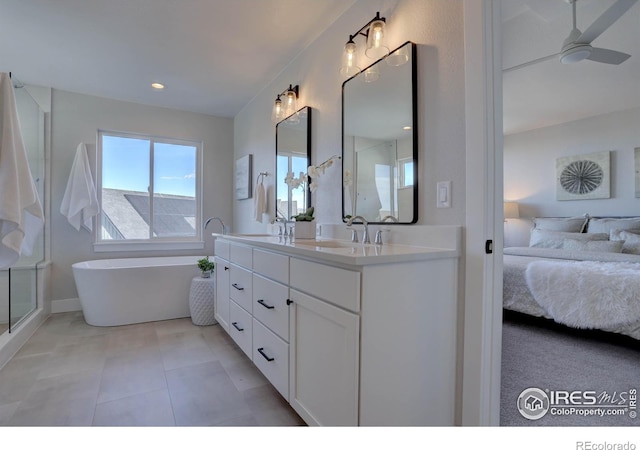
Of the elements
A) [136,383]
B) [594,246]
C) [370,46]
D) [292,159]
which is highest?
[370,46]

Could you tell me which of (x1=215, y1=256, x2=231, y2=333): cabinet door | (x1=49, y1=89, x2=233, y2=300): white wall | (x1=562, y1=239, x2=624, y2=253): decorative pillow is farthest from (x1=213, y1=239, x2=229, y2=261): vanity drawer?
(x1=562, y1=239, x2=624, y2=253): decorative pillow

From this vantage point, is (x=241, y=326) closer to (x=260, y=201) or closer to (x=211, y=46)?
(x=260, y=201)

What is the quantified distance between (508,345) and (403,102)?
6.82 feet

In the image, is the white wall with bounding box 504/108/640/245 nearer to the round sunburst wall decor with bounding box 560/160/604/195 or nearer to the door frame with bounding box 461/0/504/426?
the round sunburst wall decor with bounding box 560/160/604/195

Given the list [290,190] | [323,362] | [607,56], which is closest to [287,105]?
[290,190]

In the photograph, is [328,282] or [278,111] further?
[278,111]

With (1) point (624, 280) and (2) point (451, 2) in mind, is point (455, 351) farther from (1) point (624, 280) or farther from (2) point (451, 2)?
→ (1) point (624, 280)

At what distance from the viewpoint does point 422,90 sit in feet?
4.99

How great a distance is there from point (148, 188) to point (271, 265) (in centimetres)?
296

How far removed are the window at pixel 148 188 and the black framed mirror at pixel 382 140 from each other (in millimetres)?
2801

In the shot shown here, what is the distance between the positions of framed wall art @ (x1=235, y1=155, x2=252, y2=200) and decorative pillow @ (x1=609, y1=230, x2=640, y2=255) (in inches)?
161

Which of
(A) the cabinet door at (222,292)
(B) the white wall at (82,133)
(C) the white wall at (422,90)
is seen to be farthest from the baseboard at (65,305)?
(C) the white wall at (422,90)

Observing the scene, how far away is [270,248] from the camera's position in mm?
1712

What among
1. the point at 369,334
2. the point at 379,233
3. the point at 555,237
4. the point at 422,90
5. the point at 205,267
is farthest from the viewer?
the point at 555,237
